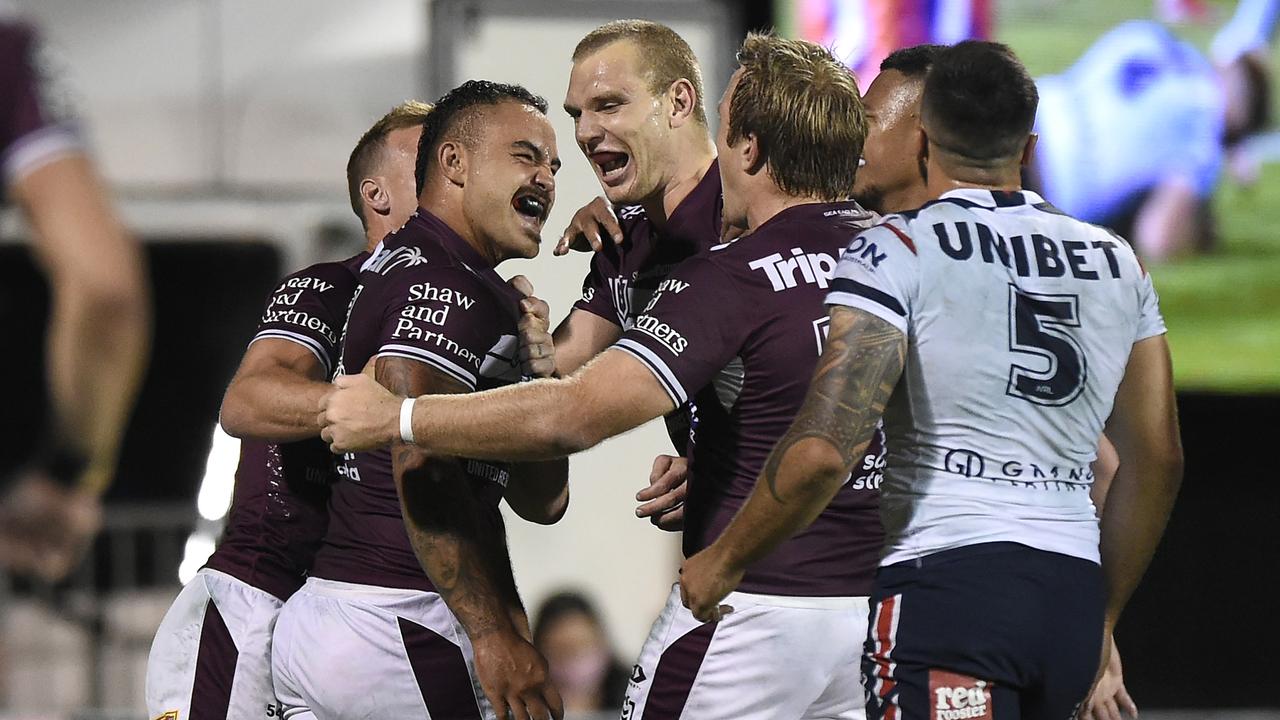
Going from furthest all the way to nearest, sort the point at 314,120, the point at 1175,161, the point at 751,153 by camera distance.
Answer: the point at 1175,161 → the point at 314,120 → the point at 751,153

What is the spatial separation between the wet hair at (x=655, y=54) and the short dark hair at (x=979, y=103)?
1554 mm

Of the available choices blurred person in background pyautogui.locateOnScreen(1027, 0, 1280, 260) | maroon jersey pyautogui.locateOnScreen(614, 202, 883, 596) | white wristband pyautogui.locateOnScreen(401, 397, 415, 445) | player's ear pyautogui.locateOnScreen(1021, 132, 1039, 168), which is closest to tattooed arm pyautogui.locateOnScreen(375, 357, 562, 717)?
white wristband pyautogui.locateOnScreen(401, 397, 415, 445)

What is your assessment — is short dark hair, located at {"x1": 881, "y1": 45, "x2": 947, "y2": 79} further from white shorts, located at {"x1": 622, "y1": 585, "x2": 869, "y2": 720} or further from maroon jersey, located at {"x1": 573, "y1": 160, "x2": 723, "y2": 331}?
white shorts, located at {"x1": 622, "y1": 585, "x2": 869, "y2": 720}

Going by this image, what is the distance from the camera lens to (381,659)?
4.09m

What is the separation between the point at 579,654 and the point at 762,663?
226 inches

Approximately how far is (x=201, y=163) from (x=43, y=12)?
124 centimetres

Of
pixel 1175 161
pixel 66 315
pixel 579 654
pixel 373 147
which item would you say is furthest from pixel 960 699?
pixel 1175 161

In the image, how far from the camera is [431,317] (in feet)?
13.3

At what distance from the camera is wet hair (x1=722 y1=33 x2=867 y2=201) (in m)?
3.95

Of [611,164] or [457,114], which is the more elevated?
[457,114]

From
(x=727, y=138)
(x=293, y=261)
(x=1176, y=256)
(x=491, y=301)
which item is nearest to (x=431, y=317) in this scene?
(x=491, y=301)

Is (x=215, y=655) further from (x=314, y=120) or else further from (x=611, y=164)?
(x=314, y=120)

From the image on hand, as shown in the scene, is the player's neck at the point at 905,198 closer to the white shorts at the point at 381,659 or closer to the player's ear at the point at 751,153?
the player's ear at the point at 751,153

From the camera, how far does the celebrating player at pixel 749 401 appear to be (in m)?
3.75
